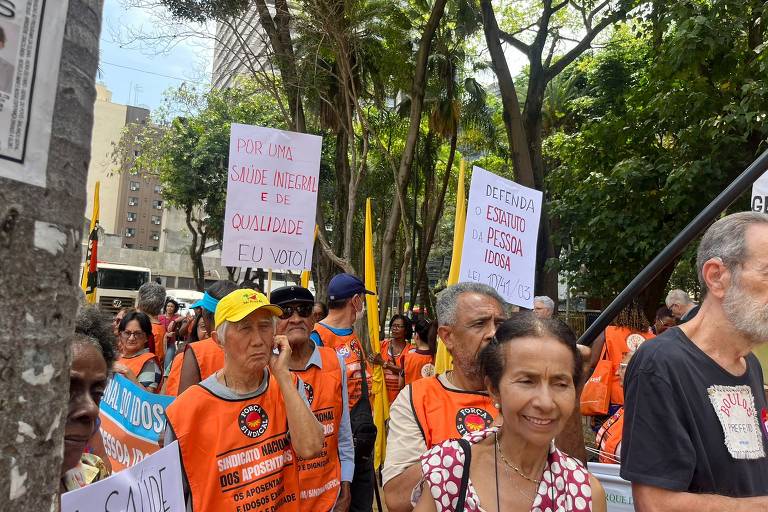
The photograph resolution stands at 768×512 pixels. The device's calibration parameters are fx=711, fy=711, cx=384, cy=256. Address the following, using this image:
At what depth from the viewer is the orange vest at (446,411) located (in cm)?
269

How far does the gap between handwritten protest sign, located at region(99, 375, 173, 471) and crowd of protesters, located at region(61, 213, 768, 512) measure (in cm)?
26

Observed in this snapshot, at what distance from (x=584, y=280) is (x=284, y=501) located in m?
11.1

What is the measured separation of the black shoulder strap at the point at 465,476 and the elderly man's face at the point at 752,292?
91 centimetres

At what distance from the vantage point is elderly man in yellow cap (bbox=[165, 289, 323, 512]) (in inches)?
109

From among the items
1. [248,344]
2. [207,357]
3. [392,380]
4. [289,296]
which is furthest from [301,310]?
[392,380]

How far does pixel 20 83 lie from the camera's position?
2.89 ft

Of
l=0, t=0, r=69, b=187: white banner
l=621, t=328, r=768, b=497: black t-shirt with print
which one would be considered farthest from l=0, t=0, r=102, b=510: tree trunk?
l=621, t=328, r=768, b=497: black t-shirt with print

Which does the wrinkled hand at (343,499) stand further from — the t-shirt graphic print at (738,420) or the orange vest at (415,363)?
the orange vest at (415,363)

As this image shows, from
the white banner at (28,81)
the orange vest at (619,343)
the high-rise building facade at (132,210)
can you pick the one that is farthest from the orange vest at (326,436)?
the high-rise building facade at (132,210)

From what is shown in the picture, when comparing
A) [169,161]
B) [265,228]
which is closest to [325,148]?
[169,161]

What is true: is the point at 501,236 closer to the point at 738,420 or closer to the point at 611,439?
the point at 611,439

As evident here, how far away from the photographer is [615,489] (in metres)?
3.16

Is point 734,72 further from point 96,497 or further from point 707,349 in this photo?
point 96,497

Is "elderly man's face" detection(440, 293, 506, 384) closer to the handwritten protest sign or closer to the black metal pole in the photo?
the black metal pole
